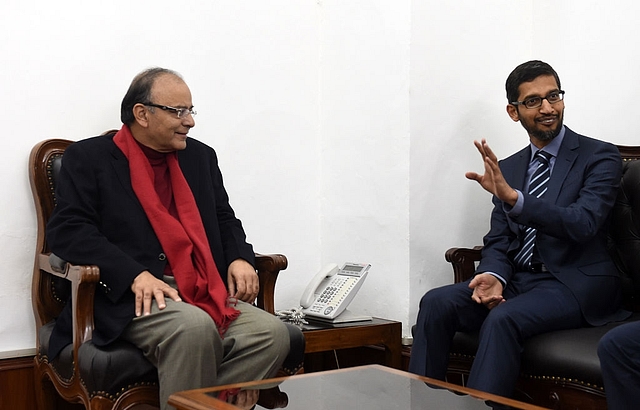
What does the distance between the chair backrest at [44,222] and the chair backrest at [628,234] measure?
2.20 metres

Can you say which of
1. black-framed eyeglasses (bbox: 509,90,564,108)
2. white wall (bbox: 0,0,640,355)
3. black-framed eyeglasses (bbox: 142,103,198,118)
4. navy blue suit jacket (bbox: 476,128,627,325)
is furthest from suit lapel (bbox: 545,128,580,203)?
black-framed eyeglasses (bbox: 142,103,198,118)

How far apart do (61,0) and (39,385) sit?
1.59 m

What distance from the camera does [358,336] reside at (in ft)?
11.4

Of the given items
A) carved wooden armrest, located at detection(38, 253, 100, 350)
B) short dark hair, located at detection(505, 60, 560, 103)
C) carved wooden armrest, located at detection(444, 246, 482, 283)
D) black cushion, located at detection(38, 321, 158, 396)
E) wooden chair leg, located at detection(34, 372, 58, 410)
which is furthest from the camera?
carved wooden armrest, located at detection(444, 246, 482, 283)

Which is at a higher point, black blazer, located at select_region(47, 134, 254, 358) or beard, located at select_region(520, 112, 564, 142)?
beard, located at select_region(520, 112, 564, 142)

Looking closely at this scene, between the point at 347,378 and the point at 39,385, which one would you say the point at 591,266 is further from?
the point at 39,385

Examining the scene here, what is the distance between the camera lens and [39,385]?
3.17m

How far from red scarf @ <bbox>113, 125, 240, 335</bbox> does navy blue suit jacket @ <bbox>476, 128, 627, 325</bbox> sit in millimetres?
1047

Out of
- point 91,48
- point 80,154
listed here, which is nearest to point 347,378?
point 80,154

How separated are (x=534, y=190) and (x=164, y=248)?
1.46 m

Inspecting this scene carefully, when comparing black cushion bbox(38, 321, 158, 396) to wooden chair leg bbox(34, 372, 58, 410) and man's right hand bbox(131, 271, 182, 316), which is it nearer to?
man's right hand bbox(131, 271, 182, 316)

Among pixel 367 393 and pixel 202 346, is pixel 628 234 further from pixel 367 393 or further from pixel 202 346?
pixel 202 346

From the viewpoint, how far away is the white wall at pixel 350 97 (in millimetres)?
3527

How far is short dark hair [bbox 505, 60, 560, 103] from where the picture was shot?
10.7ft
